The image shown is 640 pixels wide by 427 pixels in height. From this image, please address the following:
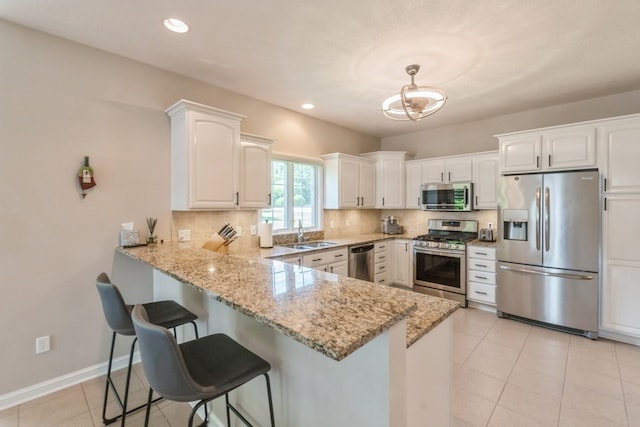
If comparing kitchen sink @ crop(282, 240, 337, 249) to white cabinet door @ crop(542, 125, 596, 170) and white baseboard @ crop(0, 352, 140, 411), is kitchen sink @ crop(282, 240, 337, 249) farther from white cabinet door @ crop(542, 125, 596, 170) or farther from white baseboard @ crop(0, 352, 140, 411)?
white cabinet door @ crop(542, 125, 596, 170)

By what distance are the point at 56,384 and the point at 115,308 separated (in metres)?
1.35

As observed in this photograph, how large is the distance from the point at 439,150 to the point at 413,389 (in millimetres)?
4490

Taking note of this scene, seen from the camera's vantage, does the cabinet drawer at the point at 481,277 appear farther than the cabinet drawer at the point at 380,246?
No

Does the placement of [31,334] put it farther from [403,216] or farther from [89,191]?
[403,216]

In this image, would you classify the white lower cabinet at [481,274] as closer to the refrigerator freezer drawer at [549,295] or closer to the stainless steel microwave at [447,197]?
the refrigerator freezer drawer at [549,295]

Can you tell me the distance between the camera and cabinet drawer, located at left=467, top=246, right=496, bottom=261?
3799 mm

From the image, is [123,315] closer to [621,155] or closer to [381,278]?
[381,278]

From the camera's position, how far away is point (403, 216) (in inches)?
210

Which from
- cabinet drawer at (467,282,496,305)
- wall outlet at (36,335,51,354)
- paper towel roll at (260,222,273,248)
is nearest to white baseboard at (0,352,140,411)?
wall outlet at (36,335,51,354)

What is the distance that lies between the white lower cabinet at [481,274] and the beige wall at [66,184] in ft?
12.4

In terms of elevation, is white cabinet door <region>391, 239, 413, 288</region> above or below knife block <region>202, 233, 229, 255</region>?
below

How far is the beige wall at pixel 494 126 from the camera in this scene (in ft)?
11.4

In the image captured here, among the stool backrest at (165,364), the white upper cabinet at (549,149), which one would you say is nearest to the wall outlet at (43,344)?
the stool backrest at (165,364)

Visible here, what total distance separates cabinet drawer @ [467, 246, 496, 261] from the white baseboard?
4032mm
